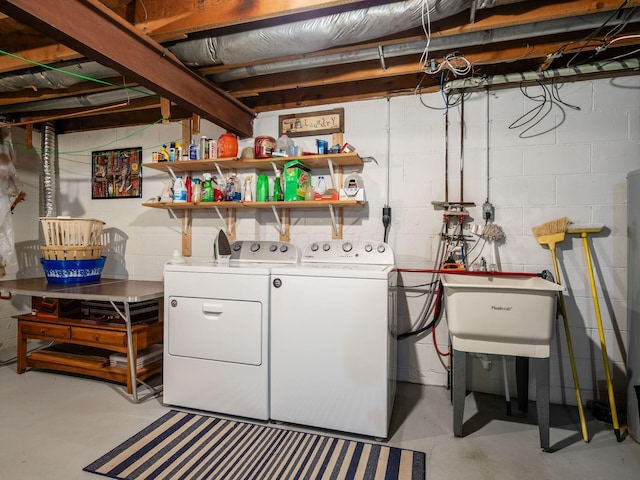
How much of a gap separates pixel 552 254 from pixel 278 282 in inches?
71.7

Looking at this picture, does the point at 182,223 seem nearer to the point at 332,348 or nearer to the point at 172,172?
the point at 172,172

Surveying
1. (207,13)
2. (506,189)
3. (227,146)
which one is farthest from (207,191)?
(506,189)

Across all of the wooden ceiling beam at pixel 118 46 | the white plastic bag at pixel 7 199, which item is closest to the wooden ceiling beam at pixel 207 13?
the wooden ceiling beam at pixel 118 46

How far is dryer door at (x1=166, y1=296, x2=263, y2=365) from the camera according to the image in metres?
2.11

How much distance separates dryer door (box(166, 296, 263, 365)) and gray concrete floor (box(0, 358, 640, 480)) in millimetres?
487

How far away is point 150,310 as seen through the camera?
107 inches

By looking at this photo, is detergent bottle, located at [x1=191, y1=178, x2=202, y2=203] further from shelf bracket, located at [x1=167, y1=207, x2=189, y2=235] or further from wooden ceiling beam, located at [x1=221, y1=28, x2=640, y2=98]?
wooden ceiling beam, located at [x1=221, y1=28, x2=640, y2=98]

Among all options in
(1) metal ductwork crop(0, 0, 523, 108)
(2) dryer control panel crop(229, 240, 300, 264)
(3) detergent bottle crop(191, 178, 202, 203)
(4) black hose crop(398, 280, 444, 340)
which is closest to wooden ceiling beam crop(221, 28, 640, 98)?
(1) metal ductwork crop(0, 0, 523, 108)

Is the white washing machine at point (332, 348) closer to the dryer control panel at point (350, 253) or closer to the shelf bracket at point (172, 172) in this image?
the dryer control panel at point (350, 253)

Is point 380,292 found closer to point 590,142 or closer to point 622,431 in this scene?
point 622,431

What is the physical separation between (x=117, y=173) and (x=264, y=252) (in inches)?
78.5

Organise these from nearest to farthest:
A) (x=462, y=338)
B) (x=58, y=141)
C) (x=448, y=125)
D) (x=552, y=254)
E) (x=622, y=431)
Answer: (x=462, y=338) < (x=622, y=431) < (x=552, y=254) < (x=448, y=125) < (x=58, y=141)

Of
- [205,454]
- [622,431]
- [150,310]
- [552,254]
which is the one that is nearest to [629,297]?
[552,254]

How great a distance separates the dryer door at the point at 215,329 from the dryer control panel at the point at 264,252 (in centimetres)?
47
